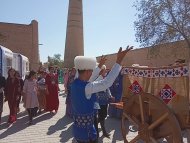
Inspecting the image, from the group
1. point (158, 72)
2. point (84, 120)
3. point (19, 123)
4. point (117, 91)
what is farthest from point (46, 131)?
point (84, 120)

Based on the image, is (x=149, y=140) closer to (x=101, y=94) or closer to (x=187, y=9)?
(x=101, y=94)

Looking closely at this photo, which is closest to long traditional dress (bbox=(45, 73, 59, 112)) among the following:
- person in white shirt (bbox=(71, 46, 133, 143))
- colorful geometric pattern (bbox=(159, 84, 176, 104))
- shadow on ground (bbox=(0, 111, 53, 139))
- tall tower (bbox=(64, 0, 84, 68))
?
shadow on ground (bbox=(0, 111, 53, 139))

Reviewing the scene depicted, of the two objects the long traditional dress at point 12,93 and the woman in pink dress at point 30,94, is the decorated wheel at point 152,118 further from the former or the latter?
the long traditional dress at point 12,93

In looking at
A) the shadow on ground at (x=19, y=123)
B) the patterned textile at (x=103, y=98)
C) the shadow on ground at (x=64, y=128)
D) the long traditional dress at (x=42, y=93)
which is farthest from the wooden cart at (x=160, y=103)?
the long traditional dress at (x=42, y=93)

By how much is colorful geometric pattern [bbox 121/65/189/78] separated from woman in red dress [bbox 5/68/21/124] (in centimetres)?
505

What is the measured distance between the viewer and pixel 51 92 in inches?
505

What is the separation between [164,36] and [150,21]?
152 cm

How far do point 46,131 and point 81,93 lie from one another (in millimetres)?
5145

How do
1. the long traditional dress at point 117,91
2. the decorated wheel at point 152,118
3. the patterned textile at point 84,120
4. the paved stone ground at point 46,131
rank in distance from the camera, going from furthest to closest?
the long traditional dress at point 117,91, the paved stone ground at point 46,131, the decorated wheel at point 152,118, the patterned textile at point 84,120

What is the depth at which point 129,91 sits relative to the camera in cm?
600

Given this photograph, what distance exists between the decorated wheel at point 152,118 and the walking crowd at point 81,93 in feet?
1.93

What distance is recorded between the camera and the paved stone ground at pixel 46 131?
795 centimetres

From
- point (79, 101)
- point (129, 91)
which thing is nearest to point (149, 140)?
point (129, 91)

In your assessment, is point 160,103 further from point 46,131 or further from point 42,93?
point 42,93
